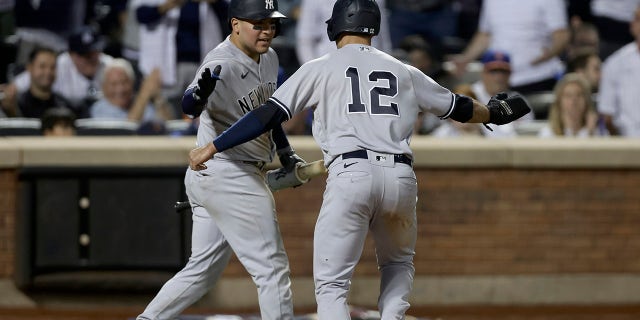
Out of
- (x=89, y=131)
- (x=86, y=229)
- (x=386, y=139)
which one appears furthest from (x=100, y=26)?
(x=386, y=139)

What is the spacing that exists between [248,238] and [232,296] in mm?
3518

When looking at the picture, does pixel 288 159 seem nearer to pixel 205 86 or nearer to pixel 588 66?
pixel 205 86

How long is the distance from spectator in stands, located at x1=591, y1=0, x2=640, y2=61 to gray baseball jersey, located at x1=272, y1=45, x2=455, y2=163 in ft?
18.1

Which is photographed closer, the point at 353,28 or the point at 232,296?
the point at 353,28

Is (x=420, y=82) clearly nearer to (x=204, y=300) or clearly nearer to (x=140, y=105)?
(x=204, y=300)

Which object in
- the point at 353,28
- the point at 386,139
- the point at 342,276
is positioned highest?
the point at 353,28

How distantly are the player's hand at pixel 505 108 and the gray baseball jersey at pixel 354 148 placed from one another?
0.55m

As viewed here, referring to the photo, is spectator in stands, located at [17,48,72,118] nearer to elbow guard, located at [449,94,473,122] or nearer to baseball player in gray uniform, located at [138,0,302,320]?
baseball player in gray uniform, located at [138,0,302,320]

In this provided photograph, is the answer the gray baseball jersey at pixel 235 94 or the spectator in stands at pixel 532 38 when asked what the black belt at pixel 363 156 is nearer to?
the gray baseball jersey at pixel 235 94

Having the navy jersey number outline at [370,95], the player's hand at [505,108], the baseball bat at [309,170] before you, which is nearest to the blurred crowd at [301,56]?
the baseball bat at [309,170]

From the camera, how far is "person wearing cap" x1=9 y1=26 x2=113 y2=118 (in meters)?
10.3

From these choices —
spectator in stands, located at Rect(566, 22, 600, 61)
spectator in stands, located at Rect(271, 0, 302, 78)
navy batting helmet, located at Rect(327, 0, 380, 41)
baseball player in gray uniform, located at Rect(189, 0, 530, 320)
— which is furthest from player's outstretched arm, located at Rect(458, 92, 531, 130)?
spectator in stands, located at Rect(566, 22, 600, 61)

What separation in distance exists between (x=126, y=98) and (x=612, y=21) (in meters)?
4.24

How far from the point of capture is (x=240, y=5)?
5930 mm
